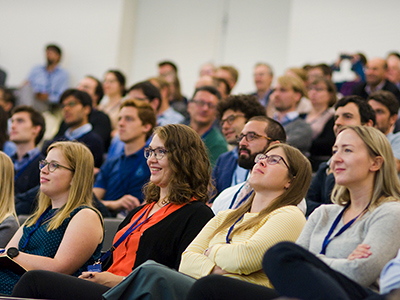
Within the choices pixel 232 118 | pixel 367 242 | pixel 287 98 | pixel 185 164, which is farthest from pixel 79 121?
pixel 367 242

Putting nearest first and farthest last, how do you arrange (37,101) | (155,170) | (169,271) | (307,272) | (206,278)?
(307,272)
(206,278)
(169,271)
(155,170)
(37,101)

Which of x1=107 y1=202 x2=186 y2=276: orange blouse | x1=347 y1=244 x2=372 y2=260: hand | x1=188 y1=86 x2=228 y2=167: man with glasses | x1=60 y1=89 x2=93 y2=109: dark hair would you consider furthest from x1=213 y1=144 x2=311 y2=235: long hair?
x1=60 y1=89 x2=93 y2=109: dark hair

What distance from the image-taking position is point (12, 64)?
8.54m

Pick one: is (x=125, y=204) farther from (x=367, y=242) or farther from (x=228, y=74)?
(x=228, y=74)

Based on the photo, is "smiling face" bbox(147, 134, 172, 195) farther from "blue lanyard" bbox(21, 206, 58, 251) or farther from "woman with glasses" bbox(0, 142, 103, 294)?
"blue lanyard" bbox(21, 206, 58, 251)

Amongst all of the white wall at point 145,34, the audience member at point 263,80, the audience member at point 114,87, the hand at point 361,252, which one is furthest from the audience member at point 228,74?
the hand at point 361,252

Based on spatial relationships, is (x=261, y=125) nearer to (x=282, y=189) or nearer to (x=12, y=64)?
(x=282, y=189)

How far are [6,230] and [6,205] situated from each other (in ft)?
0.52

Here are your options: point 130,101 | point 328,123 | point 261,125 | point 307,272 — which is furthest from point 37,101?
point 307,272

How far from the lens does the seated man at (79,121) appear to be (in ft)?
15.4

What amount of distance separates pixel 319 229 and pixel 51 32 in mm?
7236

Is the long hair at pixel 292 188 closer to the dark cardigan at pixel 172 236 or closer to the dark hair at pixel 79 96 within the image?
the dark cardigan at pixel 172 236

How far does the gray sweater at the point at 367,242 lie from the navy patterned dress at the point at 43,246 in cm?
111

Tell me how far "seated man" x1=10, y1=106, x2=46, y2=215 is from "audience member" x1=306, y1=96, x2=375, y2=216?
1.93 meters
